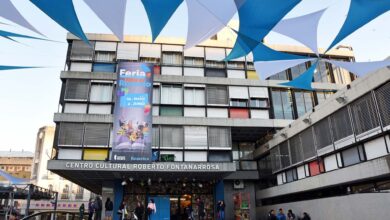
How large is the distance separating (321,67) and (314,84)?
2.16 metres

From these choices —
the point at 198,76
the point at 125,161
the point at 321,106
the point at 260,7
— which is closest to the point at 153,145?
the point at 125,161

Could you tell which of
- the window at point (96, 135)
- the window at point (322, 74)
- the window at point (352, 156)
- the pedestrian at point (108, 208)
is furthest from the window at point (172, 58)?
the window at point (352, 156)

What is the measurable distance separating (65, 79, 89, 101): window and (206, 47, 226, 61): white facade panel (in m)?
8.53

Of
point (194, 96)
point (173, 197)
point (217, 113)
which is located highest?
point (194, 96)

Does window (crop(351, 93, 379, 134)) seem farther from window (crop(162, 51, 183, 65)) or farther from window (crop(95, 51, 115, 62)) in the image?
window (crop(95, 51, 115, 62))

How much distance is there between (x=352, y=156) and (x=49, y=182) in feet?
159

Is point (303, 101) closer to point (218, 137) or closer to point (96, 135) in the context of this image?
point (218, 137)

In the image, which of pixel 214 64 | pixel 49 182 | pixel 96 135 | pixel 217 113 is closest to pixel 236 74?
pixel 214 64

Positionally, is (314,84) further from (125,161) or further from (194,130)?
(125,161)

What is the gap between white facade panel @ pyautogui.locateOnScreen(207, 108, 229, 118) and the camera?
68.3ft

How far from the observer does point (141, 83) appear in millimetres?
19062

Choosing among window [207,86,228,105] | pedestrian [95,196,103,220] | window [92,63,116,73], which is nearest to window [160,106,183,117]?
window [207,86,228,105]

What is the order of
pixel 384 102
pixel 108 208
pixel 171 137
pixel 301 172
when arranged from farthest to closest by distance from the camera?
pixel 171 137 → pixel 108 208 → pixel 301 172 → pixel 384 102

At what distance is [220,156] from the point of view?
19.8 meters
